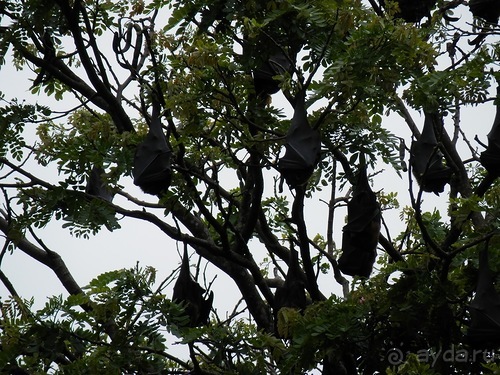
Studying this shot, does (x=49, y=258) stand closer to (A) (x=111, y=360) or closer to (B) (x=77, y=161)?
(B) (x=77, y=161)

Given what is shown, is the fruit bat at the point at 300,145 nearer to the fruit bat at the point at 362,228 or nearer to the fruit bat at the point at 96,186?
the fruit bat at the point at 362,228

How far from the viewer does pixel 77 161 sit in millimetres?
7094

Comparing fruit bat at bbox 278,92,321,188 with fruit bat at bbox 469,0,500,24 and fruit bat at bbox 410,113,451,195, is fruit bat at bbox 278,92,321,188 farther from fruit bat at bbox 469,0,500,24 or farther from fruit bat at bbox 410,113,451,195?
fruit bat at bbox 469,0,500,24

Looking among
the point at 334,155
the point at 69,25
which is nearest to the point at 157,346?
the point at 334,155

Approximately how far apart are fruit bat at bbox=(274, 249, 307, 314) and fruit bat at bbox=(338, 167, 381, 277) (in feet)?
1.77

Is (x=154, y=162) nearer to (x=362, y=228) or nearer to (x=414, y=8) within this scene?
(x=362, y=228)

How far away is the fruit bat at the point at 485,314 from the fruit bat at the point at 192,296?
306 centimetres

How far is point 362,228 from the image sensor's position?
8055 mm

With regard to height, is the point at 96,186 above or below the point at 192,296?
above

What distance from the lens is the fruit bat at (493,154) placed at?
749 cm

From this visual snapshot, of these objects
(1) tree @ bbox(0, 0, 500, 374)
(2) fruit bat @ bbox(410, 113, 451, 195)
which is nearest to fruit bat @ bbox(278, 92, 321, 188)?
(1) tree @ bbox(0, 0, 500, 374)

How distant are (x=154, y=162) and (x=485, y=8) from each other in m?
3.84

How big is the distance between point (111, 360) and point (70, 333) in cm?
41

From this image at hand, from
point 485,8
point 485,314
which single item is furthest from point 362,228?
point 485,8
